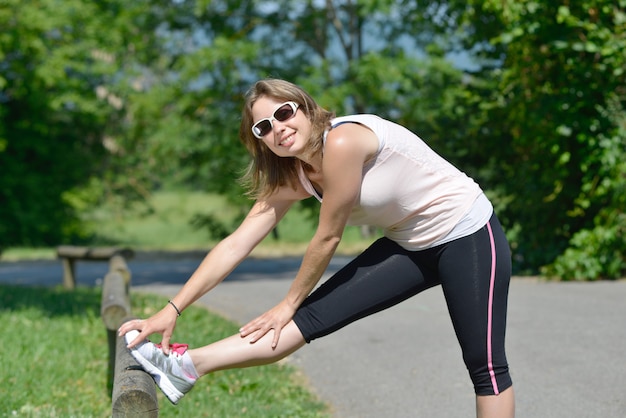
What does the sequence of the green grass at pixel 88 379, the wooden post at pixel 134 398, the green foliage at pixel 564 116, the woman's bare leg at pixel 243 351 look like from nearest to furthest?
the wooden post at pixel 134 398, the woman's bare leg at pixel 243 351, the green grass at pixel 88 379, the green foliage at pixel 564 116

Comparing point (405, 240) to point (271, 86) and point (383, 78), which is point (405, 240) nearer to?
point (271, 86)

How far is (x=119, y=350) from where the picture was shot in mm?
4078

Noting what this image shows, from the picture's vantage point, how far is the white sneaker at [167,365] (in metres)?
3.54

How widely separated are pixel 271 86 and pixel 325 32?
71.7 ft

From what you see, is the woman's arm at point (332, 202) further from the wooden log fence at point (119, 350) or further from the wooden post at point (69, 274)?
the wooden post at point (69, 274)

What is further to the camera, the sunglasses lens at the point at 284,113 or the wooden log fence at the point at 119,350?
the sunglasses lens at the point at 284,113

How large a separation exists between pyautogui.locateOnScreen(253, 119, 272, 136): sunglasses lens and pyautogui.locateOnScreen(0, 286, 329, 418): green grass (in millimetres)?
2268

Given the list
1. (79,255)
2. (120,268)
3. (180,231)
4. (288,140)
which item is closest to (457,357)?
(288,140)

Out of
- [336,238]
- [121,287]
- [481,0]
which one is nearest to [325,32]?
[481,0]

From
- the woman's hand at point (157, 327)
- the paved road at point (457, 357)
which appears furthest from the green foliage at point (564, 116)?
the woman's hand at point (157, 327)

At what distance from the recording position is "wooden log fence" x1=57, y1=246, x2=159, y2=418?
3.22 m

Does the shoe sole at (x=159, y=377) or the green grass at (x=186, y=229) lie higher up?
the shoe sole at (x=159, y=377)

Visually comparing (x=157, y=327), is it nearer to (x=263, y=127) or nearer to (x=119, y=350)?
(x=119, y=350)

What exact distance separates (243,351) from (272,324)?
0.52 ft
